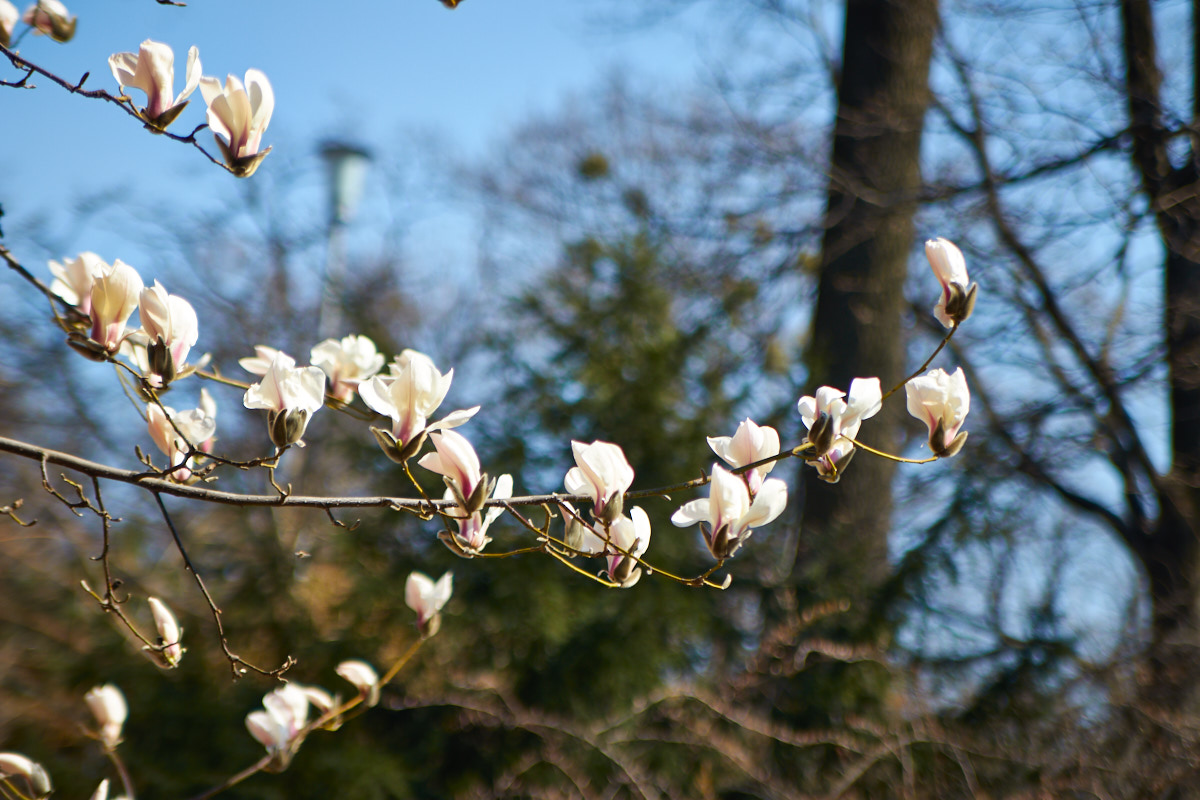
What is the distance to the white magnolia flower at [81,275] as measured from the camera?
921 mm

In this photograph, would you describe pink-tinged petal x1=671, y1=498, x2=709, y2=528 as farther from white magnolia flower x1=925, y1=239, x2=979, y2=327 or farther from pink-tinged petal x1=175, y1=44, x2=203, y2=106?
pink-tinged petal x1=175, y1=44, x2=203, y2=106

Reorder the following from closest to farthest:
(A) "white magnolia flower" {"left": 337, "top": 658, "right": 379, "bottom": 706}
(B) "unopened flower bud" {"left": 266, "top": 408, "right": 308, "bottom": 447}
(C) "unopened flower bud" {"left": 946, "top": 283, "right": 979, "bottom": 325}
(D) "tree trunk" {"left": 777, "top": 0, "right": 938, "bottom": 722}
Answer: (B) "unopened flower bud" {"left": 266, "top": 408, "right": 308, "bottom": 447}
(C) "unopened flower bud" {"left": 946, "top": 283, "right": 979, "bottom": 325}
(A) "white magnolia flower" {"left": 337, "top": 658, "right": 379, "bottom": 706}
(D) "tree trunk" {"left": 777, "top": 0, "right": 938, "bottom": 722}

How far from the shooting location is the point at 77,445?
539cm

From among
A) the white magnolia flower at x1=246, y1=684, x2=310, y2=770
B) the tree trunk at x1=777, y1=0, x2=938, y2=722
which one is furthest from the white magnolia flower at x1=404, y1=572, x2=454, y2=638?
the tree trunk at x1=777, y1=0, x2=938, y2=722

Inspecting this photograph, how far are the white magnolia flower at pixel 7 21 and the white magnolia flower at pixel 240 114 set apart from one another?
198mm

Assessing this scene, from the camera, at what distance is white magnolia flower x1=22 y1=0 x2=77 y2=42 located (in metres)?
0.94

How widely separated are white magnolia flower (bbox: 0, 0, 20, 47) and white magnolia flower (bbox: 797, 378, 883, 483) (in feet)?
2.99

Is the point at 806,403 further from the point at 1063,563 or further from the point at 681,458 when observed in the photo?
the point at 1063,563

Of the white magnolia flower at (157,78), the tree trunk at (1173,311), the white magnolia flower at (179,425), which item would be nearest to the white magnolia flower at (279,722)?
the white magnolia flower at (179,425)

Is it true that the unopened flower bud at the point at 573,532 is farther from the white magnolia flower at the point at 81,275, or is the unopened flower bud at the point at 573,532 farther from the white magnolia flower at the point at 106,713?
the white magnolia flower at the point at 106,713

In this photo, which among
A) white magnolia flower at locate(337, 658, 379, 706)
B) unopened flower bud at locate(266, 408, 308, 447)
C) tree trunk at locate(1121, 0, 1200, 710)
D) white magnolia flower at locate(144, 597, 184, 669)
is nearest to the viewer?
unopened flower bud at locate(266, 408, 308, 447)

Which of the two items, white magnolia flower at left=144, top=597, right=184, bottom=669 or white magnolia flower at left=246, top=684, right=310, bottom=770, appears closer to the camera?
white magnolia flower at left=144, top=597, right=184, bottom=669

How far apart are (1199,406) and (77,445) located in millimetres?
6006

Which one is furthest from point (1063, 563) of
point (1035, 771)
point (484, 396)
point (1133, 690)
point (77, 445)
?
point (77, 445)
